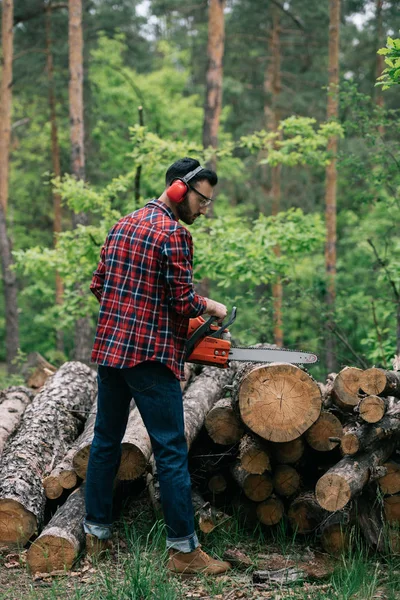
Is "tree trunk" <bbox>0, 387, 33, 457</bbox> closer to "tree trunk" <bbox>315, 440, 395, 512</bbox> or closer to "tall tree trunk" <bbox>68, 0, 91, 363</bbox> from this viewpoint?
"tree trunk" <bbox>315, 440, 395, 512</bbox>

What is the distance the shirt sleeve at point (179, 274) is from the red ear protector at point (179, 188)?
20 centimetres

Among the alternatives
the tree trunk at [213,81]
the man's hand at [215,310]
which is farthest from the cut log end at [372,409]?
the tree trunk at [213,81]

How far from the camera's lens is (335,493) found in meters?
4.19

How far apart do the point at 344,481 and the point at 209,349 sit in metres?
1.13

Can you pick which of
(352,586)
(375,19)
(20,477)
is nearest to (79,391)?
(20,477)

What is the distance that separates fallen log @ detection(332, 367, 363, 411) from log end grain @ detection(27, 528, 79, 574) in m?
1.97

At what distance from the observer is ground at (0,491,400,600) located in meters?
3.68

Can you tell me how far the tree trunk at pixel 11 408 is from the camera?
5.98 metres

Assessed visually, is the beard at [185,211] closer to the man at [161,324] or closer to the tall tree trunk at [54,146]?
the man at [161,324]

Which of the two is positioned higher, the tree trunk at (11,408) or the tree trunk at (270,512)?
the tree trunk at (11,408)

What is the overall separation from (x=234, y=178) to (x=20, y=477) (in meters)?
18.7

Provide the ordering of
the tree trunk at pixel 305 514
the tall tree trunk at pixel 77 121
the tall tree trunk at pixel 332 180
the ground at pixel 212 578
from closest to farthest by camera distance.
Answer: the ground at pixel 212 578, the tree trunk at pixel 305 514, the tall tree trunk at pixel 77 121, the tall tree trunk at pixel 332 180

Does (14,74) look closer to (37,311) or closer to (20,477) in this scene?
(37,311)

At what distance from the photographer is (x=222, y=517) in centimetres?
478
